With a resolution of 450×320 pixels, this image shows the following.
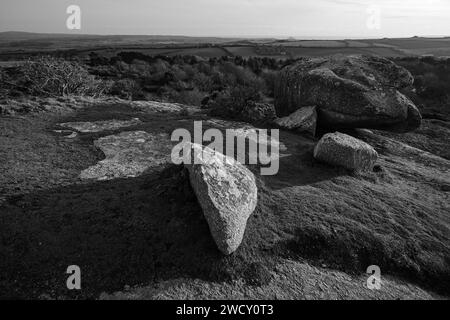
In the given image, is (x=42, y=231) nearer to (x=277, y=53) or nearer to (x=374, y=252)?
(x=374, y=252)

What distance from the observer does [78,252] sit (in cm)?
514

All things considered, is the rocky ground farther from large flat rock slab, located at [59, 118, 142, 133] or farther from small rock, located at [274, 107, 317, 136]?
small rock, located at [274, 107, 317, 136]

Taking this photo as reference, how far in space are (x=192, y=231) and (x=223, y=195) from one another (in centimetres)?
69

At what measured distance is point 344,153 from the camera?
319 inches

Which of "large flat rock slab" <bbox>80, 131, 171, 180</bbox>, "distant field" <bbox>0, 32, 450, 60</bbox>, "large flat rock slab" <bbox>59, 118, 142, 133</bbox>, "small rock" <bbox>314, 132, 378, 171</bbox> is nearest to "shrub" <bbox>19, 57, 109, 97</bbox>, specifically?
"large flat rock slab" <bbox>59, 118, 142, 133</bbox>

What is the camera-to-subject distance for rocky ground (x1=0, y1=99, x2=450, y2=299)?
493 centimetres

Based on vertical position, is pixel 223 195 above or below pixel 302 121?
below

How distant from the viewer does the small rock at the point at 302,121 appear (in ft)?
36.4

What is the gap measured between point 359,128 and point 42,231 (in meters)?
9.51

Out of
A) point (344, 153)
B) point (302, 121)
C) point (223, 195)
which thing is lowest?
point (223, 195)

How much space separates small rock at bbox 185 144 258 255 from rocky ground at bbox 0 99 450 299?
242 mm

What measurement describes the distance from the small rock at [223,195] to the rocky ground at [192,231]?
0.79 feet

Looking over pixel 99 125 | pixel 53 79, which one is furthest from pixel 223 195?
pixel 53 79

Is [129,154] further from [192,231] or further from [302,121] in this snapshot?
[302,121]
